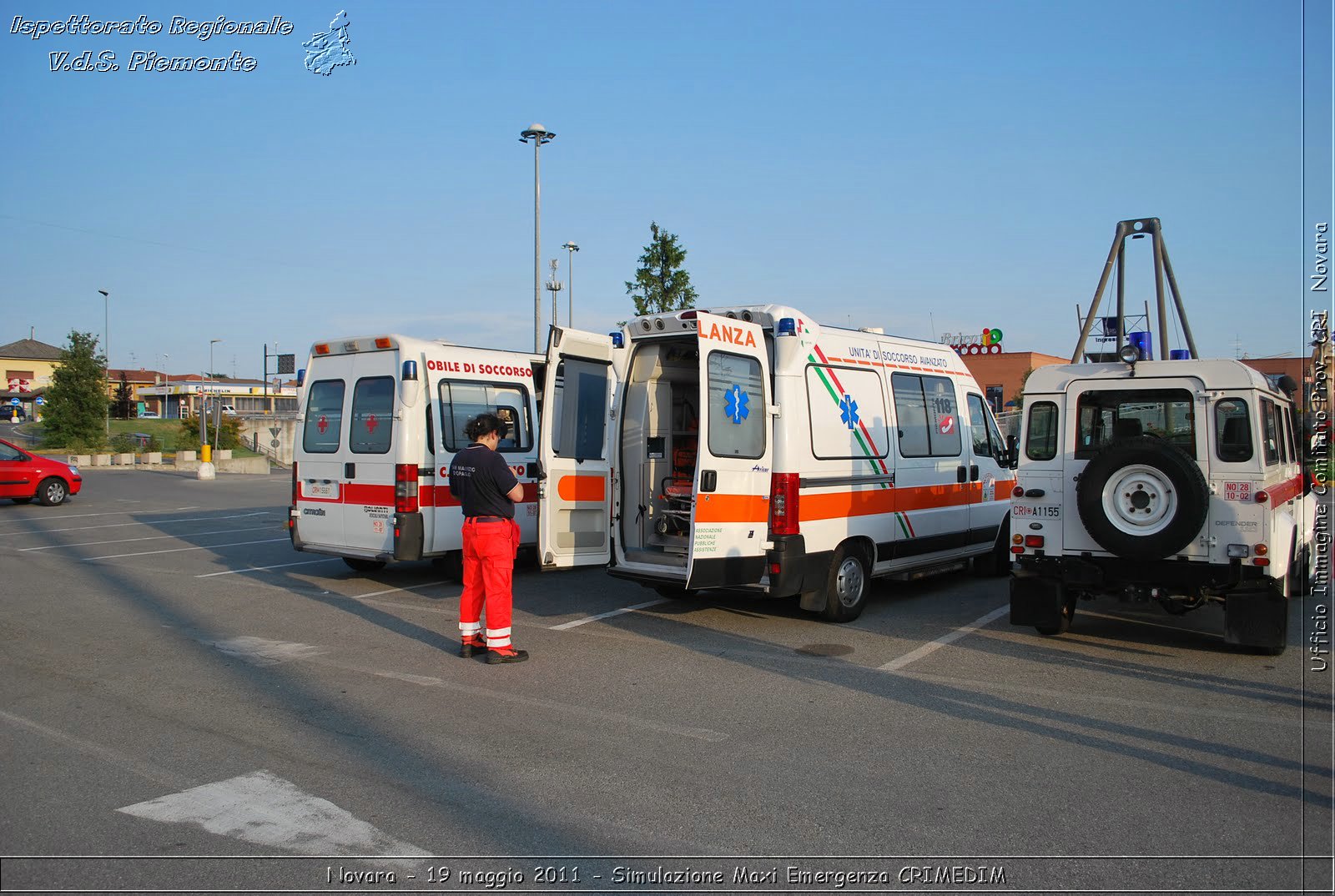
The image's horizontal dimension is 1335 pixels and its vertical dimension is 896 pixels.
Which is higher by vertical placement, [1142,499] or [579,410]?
[579,410]

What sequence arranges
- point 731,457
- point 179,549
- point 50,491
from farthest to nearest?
point 50,491 → point 179,549 → point 731,457

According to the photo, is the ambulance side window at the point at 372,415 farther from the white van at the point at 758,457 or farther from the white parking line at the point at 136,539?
the white parking line at the point at 136,539

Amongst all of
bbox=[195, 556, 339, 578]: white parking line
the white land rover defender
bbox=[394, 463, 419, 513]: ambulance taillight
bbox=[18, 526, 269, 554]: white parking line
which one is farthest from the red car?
the white land rover defender

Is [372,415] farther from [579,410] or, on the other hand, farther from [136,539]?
[136,539]

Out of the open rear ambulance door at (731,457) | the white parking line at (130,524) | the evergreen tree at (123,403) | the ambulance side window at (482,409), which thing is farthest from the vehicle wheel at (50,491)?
the evergreen tree at (123,403)

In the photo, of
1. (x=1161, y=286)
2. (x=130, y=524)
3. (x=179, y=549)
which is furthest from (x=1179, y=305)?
(x=130, y=524)

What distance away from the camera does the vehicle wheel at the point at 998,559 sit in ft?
38.1

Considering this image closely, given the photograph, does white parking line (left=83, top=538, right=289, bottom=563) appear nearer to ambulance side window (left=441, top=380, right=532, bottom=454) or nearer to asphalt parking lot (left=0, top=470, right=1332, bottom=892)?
asphalt parking lot (left=0, top=470, right=1332, bottom=892)

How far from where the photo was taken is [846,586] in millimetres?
8984

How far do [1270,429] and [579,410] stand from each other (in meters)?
6.15

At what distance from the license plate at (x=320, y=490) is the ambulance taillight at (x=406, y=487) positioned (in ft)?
3.58

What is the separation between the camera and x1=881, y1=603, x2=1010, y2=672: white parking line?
7.40 meters

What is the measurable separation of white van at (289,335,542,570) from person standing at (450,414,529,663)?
9.52ft

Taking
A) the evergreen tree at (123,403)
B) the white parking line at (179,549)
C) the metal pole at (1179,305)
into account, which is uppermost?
the evergreen tree at (123,403)
